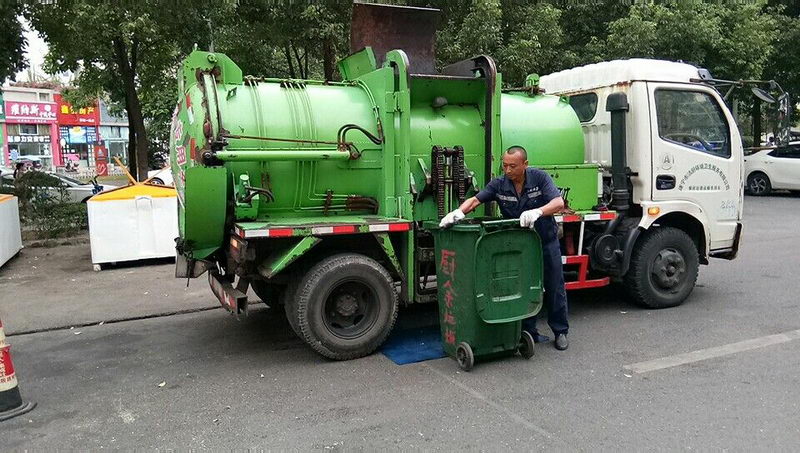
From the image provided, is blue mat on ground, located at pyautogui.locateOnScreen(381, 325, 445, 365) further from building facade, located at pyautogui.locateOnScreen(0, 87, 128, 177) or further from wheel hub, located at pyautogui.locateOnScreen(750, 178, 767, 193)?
building facade, located at pyautogui.locateOnScreen(0, 87, 128, 177)

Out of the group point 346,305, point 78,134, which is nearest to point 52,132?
point 78,134

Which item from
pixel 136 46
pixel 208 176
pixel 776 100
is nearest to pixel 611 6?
A: pixel 776 100

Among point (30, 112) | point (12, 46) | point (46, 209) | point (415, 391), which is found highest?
point (30, 112)

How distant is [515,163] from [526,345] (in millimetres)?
1446

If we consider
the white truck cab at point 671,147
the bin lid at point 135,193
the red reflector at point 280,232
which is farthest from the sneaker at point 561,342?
the bin lid at point 135,193

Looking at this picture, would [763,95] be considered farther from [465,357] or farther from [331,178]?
[331,178]

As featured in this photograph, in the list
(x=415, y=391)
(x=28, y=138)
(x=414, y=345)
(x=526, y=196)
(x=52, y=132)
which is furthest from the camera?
(x=52, y=132)

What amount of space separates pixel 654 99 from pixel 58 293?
24.1 feet

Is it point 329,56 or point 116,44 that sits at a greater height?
point 116,44

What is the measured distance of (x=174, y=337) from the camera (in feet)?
19.0

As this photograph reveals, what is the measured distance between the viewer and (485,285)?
176 inches

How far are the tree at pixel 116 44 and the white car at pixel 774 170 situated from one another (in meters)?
15.1

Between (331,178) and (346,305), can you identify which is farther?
(331,178)

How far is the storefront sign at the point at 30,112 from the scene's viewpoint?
42.1m
